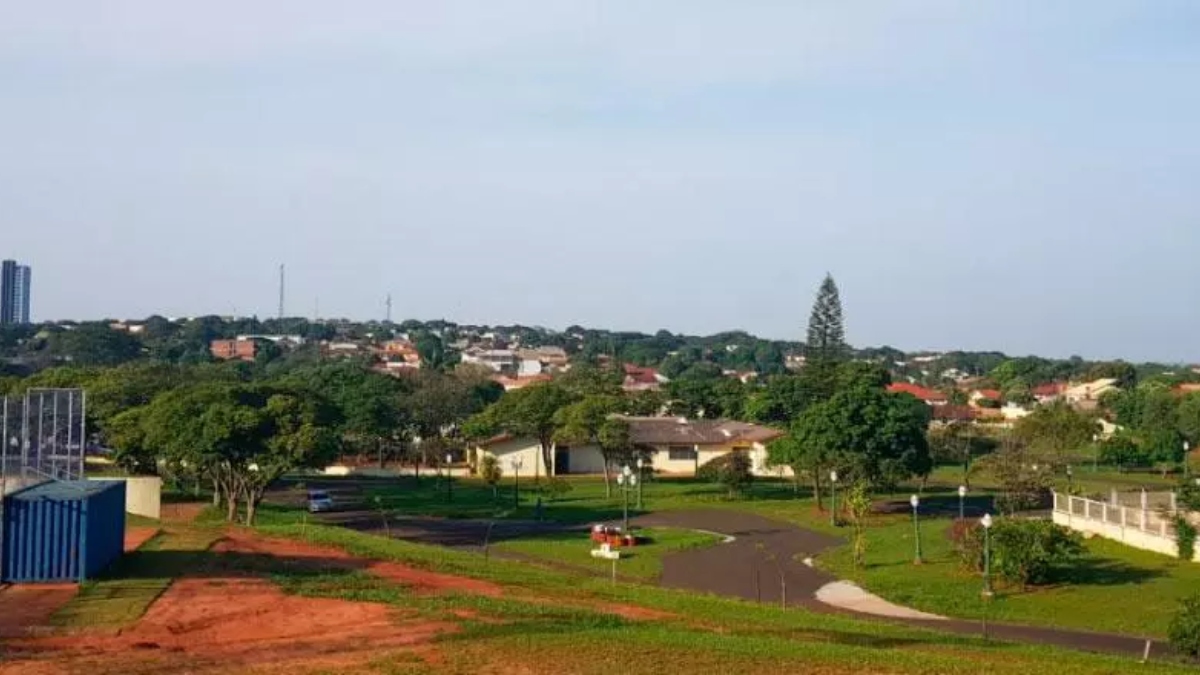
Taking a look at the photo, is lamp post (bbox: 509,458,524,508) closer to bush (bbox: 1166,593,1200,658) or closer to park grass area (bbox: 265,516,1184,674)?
park grass area (bbox: 265,516,1184,674)

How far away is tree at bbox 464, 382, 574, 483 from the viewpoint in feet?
225

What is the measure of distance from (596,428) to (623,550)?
78.8ft

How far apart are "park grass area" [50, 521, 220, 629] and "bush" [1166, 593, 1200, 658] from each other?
18.0 metres

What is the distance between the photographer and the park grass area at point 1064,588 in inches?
1136

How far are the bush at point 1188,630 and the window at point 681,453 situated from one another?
166 ft

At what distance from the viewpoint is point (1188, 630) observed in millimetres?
22781

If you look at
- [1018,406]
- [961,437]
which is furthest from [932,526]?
[1018,406]

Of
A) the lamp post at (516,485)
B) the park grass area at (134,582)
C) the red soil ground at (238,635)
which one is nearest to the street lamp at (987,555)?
the red soil ground at (238,635)

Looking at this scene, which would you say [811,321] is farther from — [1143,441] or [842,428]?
[842,428]

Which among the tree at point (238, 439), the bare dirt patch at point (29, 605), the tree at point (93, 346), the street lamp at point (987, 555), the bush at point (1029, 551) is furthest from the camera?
the tree at point (93, 346)

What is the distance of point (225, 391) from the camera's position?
4803 centimetres

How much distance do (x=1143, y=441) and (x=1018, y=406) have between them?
47449 mm

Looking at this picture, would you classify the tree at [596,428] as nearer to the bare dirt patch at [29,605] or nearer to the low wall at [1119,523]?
the low wall at [1119,523]

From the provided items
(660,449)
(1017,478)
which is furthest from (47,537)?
(660,449)
